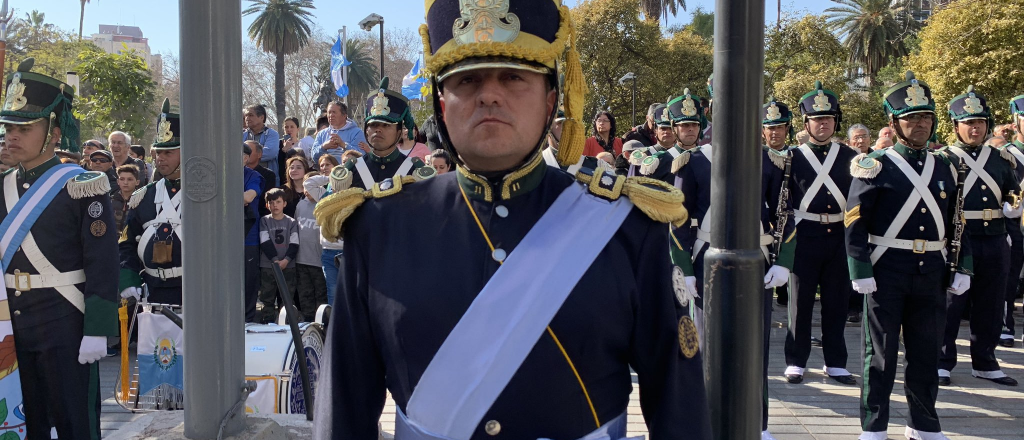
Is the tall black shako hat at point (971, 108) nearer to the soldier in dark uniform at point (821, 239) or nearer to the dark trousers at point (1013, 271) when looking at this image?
the soldier in dark uniform at point (821, 239)

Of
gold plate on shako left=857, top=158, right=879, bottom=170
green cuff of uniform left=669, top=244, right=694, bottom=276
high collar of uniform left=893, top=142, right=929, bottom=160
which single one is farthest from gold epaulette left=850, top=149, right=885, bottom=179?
green cuff of uniform left=669, top=244, right=694, bottom=276

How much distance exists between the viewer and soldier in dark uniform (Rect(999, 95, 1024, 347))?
8.43 m

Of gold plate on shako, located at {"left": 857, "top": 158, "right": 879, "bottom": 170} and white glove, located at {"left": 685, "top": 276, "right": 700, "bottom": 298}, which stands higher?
gold plate on shako, located at {"left": 857, "top": 158, "right": 879, "bottom": 170}

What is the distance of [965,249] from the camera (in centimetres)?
589

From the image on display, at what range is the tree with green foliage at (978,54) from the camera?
57.2 ft

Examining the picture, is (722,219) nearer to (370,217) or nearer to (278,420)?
(370,217)

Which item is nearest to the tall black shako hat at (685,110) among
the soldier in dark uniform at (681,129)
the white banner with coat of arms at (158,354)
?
the soldier in dark uniform at (681,129)

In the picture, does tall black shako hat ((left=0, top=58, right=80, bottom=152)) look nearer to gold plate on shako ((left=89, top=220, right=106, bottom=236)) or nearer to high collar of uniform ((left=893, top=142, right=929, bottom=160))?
gold plate on shako ((left=89, top=220, right=106, bottom=236))

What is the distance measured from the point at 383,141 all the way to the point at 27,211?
3.00 meters

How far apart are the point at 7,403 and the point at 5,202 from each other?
112 centimetres

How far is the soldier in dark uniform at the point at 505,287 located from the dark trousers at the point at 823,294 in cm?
603

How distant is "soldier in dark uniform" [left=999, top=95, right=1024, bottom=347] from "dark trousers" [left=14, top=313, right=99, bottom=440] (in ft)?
26.9

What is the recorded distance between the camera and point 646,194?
202cm

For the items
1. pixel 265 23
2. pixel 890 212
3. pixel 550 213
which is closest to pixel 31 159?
pixel 550 213
